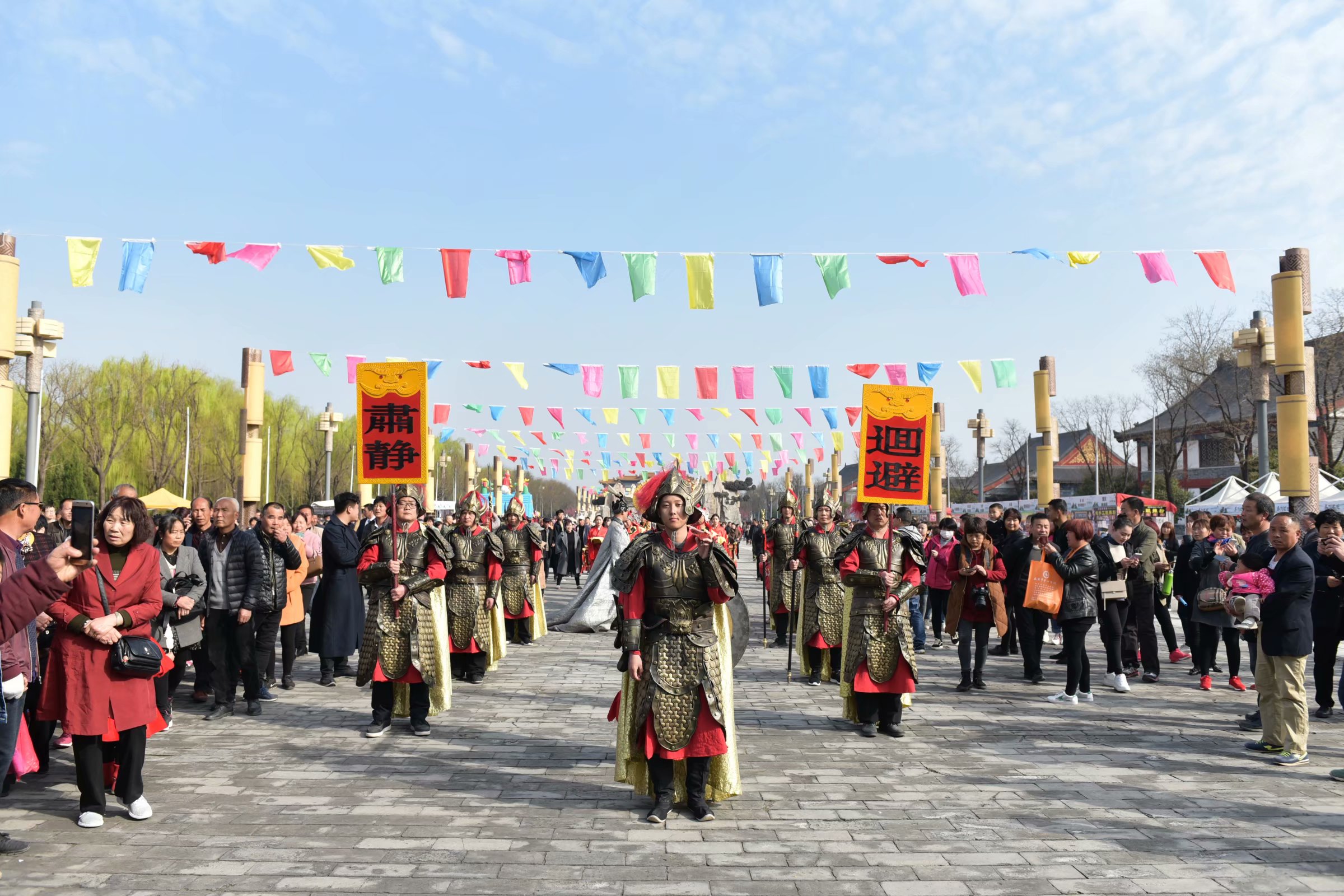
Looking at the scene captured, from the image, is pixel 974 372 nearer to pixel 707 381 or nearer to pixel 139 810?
pixel 707 381

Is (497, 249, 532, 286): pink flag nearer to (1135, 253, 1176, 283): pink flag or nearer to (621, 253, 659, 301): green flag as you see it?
(621, 253, 659, 301): green flag

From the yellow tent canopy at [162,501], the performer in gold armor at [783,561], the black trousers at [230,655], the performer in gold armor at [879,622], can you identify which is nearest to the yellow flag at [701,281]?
the performer in gold armor at [783,561]

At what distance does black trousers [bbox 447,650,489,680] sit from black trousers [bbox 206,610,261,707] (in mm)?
2206

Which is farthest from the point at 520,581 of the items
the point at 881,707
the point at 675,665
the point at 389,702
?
the point at 675,665

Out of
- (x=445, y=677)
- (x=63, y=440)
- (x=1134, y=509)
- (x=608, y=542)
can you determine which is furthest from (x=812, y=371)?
(x=63, y=440)

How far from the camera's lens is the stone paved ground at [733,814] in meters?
4.36

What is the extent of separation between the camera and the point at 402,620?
741cm

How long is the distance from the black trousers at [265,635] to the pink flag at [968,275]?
9353 millimetres

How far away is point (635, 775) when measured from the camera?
5.59 m

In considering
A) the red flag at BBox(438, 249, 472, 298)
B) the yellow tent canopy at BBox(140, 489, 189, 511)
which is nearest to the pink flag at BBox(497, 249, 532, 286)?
the red flag at BBox(438, 249, 472, 298)

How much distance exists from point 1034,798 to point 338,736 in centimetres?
494

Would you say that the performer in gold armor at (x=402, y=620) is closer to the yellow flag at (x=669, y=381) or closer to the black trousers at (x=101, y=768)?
the black trousers at (x=101, y=768)

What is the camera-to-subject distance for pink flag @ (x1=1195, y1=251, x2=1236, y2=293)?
12.4m

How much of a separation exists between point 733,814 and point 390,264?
977 centimetres
